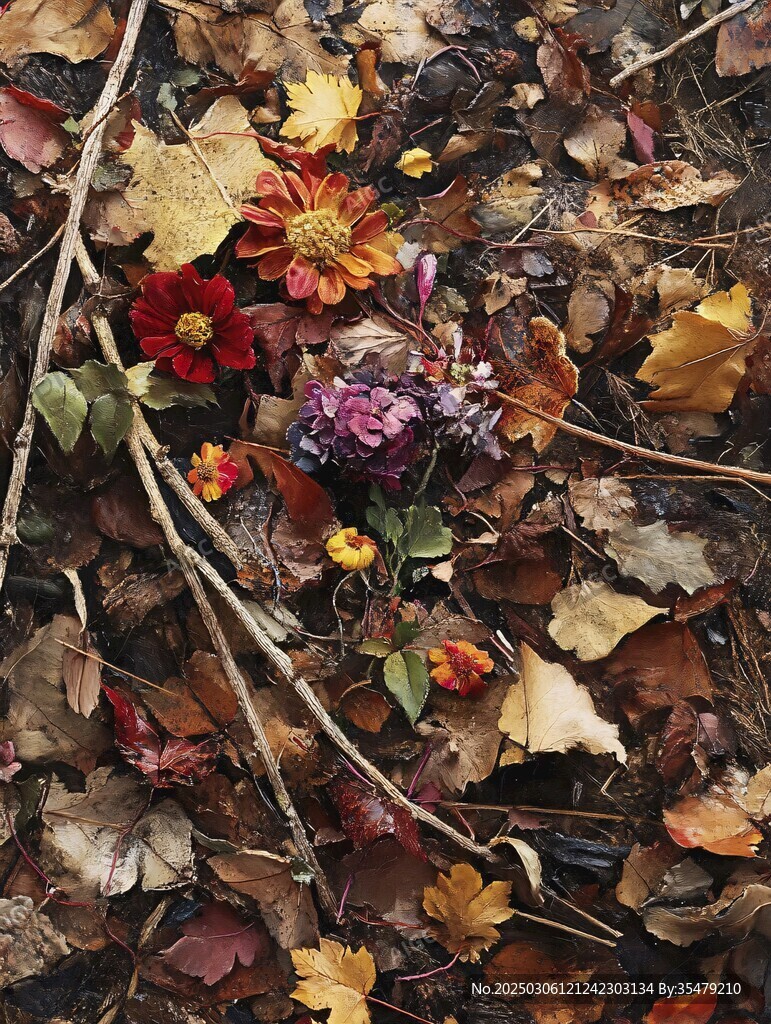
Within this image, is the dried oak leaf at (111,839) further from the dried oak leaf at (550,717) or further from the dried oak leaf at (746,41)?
the dried oak leaf at (746,41)

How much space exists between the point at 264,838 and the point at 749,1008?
763 millimetres

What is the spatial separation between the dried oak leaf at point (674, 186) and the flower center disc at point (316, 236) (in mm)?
490

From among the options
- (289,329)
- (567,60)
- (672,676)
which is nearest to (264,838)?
(672,676)

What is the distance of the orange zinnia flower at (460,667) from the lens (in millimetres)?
1187

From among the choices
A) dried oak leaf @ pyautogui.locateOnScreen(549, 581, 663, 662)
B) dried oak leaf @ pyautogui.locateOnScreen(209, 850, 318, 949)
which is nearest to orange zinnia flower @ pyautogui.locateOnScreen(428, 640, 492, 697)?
dried oak leaf @ pyautogui.locateOnScreen(549, 581, 663, 662)

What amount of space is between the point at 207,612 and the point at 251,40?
36.0 inches

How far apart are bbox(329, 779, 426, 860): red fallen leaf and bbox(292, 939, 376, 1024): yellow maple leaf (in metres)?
0.17

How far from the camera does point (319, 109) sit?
4.07ft

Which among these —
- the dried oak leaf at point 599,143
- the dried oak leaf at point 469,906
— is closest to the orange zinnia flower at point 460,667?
the dried oak leaf at point 469,906

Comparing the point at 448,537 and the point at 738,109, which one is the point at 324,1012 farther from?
the point at 738,109

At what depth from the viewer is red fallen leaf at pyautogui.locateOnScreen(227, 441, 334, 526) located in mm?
1199

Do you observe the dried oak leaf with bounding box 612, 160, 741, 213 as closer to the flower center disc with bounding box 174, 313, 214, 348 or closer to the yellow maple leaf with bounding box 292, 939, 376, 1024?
the flower center disc with bounding box 174, 313, 214, 348

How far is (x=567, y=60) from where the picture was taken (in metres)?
1.28

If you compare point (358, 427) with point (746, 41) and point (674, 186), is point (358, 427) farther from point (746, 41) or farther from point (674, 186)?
point (746, 41)
